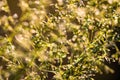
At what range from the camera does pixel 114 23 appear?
346cm

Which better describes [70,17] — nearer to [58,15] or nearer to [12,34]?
[58,15]

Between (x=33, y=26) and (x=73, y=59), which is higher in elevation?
(x=33, y=26)

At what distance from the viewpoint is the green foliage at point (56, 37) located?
3.22m

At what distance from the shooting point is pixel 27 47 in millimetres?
3316

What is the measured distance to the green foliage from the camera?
322 cm

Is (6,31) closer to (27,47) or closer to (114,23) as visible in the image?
(27,47)

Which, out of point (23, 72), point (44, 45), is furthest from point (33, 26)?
point (23, 72)

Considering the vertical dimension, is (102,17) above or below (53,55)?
above

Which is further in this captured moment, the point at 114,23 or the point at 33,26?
the point at 114,23

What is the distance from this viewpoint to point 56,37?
3312 millimetres

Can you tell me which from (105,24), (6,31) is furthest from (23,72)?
(105,24)

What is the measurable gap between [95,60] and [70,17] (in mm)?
505

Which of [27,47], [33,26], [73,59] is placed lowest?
[73,59]

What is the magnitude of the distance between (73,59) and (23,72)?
59cm
